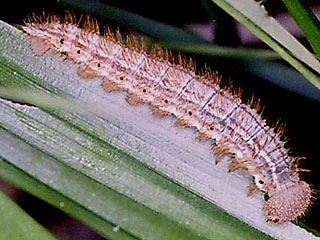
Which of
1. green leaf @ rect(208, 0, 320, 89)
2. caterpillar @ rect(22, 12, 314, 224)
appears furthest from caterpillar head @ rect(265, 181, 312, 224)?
green leaf @ rect(208, 0, 320, 89)

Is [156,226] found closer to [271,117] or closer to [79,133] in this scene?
[79,133]

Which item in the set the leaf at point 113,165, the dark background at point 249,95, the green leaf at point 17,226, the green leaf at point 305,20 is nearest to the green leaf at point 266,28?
the green leaf at point 305,20

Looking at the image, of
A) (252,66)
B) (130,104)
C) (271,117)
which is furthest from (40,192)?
(271,117)

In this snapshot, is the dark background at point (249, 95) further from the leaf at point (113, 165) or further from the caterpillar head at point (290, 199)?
the leaf at point (113, 165)

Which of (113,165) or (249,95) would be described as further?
(249,95)

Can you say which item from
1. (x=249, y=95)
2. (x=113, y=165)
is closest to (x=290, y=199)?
(x=113, y=165)

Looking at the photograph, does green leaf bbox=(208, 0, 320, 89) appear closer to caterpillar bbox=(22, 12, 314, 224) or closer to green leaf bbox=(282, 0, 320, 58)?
green leaf bbox=(282, 0, 320, 58)

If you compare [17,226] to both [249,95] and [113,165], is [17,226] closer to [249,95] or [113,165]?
[113,165]
